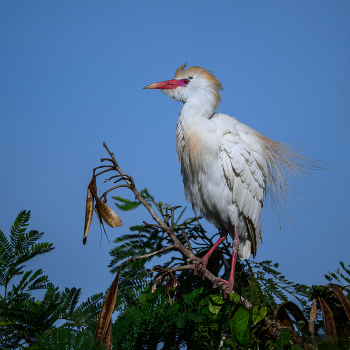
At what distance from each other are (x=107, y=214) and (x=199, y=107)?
126 centimetres

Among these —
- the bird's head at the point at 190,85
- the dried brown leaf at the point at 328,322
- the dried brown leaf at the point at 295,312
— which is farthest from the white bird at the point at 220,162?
the dried brown leaf at the point at 328,322

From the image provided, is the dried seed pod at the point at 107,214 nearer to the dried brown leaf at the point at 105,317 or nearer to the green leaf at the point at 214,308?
the dried brown leaf at the point at 105,317

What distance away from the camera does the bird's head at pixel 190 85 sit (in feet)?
8.36

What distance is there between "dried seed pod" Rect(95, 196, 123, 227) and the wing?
107cm

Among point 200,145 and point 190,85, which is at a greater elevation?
point 190,85

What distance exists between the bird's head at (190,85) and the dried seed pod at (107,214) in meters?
1.30

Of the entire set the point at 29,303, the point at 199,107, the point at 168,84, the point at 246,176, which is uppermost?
the point at 168,84

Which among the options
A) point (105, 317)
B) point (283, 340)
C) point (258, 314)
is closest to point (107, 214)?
point (105, 317)

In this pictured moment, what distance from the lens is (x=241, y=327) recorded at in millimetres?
1526

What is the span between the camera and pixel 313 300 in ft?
5.90

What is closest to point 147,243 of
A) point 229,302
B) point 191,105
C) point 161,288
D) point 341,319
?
point 161,288

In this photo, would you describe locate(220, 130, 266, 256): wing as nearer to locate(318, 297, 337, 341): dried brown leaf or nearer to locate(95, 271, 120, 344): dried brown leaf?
locate(318, 297, 337, 341): dried brown leaf

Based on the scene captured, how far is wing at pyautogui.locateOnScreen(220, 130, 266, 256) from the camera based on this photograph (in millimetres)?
2365

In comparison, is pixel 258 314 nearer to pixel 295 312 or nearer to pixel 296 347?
pixel 296 347
